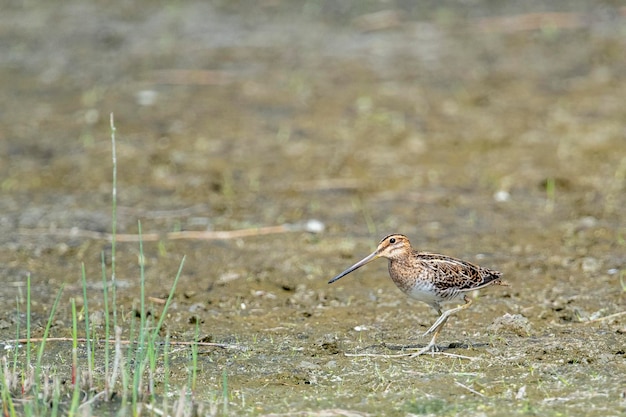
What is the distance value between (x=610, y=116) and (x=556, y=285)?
3592mm

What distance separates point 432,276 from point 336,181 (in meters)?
3.19

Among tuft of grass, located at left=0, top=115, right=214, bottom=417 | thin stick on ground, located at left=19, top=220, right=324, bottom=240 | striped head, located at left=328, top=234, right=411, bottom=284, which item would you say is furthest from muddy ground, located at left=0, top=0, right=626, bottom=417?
striped head, located at left=328, top=234, right=411, bottom=284

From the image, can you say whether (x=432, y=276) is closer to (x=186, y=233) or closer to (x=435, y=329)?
(x=435, y=329)

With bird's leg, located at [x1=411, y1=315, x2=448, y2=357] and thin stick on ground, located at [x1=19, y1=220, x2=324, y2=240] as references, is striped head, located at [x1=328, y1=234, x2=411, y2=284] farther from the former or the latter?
thin stick on ground, located at [x1=19, y1=220, x2=324, y2=240]

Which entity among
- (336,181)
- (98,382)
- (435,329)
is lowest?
(336,181)

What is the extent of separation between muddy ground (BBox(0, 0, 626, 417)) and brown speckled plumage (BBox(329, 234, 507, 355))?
0.25m

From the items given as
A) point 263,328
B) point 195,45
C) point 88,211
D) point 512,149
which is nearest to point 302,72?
point 195,45

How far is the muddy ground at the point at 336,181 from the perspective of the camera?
5.84m

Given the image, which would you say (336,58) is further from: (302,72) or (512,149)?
(512,149)

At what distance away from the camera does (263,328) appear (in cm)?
648

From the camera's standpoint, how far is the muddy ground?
5.84 metres

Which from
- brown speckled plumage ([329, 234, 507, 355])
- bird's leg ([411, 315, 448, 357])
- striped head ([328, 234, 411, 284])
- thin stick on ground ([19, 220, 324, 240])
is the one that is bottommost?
thin stick on ground ([19, 220, 324, 240])

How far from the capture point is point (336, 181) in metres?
9.16

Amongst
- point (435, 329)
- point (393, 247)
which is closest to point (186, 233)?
point (393, 247)
